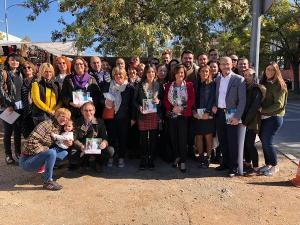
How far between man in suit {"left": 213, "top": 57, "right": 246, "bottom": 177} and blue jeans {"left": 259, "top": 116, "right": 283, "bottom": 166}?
50cm

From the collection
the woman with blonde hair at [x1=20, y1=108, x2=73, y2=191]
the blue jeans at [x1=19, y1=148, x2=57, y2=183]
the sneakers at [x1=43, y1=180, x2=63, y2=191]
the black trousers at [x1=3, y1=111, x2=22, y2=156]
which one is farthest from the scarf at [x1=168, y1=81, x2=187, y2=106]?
the black trousers at [x1=3, y1=111, x2=22, y2=156]

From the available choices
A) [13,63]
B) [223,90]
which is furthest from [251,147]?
[13,63]

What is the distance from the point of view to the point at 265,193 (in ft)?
18.6

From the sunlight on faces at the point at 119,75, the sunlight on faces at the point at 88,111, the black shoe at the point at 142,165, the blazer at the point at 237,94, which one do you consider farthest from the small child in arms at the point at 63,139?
the blazer at the point at 237,94

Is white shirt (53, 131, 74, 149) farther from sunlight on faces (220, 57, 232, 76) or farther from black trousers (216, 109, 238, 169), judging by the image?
sunlight on faces (220, 57, 232, 76)

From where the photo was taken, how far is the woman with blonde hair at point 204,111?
6660 mm

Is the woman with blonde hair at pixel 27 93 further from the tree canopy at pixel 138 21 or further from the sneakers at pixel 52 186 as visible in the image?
the tree canopy at pixel 138 21

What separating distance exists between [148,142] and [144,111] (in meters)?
0.63

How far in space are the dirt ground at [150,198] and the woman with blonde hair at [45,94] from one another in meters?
1.08

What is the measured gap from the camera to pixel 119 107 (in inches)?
273

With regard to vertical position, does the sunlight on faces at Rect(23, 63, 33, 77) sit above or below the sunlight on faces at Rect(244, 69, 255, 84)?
above

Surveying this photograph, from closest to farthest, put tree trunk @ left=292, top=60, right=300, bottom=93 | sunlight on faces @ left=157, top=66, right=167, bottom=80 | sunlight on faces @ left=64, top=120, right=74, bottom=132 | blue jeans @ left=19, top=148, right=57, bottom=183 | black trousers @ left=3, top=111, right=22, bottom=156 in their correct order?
blue jeans @ left=19, top=148, right=57, bottom=183 → sunlight on faces @ left=64, top=120, right=74, bottom=132 → sunlight on faces @ left=157, top=66, right=167, bottom=80 → black trousers @ left=3, top=111, right=22, bottom=156 → tree trunk @ left=292, top=60, right=300, bottom=93

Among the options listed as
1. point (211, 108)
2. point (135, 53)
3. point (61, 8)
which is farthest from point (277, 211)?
point (61, 8)

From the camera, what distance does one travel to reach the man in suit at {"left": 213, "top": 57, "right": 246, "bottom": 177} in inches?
245
